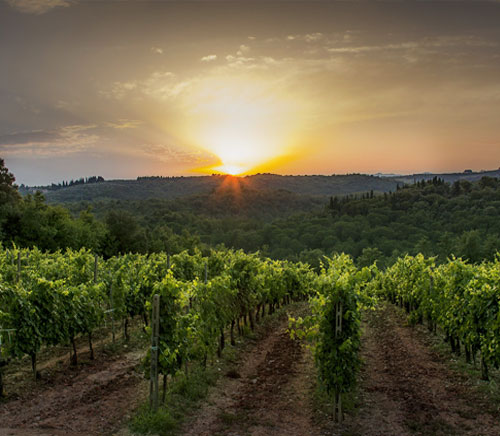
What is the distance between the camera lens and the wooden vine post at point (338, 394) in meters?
9.13

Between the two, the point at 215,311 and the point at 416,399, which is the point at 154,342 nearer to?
the point at 215,311

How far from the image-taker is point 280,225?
111375mm

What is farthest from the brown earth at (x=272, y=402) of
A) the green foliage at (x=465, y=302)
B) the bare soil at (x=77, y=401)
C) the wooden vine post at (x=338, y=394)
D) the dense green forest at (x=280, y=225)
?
the dense green forest at (x=280, y=225)

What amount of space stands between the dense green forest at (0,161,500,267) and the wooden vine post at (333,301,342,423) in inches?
1563

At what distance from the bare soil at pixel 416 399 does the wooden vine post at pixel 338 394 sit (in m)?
0.26

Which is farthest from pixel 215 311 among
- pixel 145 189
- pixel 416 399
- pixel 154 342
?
pixel 145 189

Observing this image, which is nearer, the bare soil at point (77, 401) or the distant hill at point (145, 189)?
the bare soil at point (77, 401)

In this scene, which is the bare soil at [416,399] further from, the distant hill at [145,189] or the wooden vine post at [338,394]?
→ the distant hill at [145,189]

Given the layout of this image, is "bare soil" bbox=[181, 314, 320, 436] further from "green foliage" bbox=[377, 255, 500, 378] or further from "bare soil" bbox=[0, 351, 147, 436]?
"green foliage" bbox=[377, 255, 500, 378]

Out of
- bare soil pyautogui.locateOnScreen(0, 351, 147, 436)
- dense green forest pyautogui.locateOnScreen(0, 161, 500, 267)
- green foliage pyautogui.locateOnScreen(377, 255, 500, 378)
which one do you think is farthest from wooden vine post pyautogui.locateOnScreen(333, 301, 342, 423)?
dense green forest pyautogui.locateOnScreen(0, 161, 500, 267)

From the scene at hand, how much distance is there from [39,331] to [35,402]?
2.08 meters

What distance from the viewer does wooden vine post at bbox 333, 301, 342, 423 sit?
9.13 metres

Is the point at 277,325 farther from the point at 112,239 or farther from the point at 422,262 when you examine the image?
the point at 112,239

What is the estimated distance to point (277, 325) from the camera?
21.7 meters
